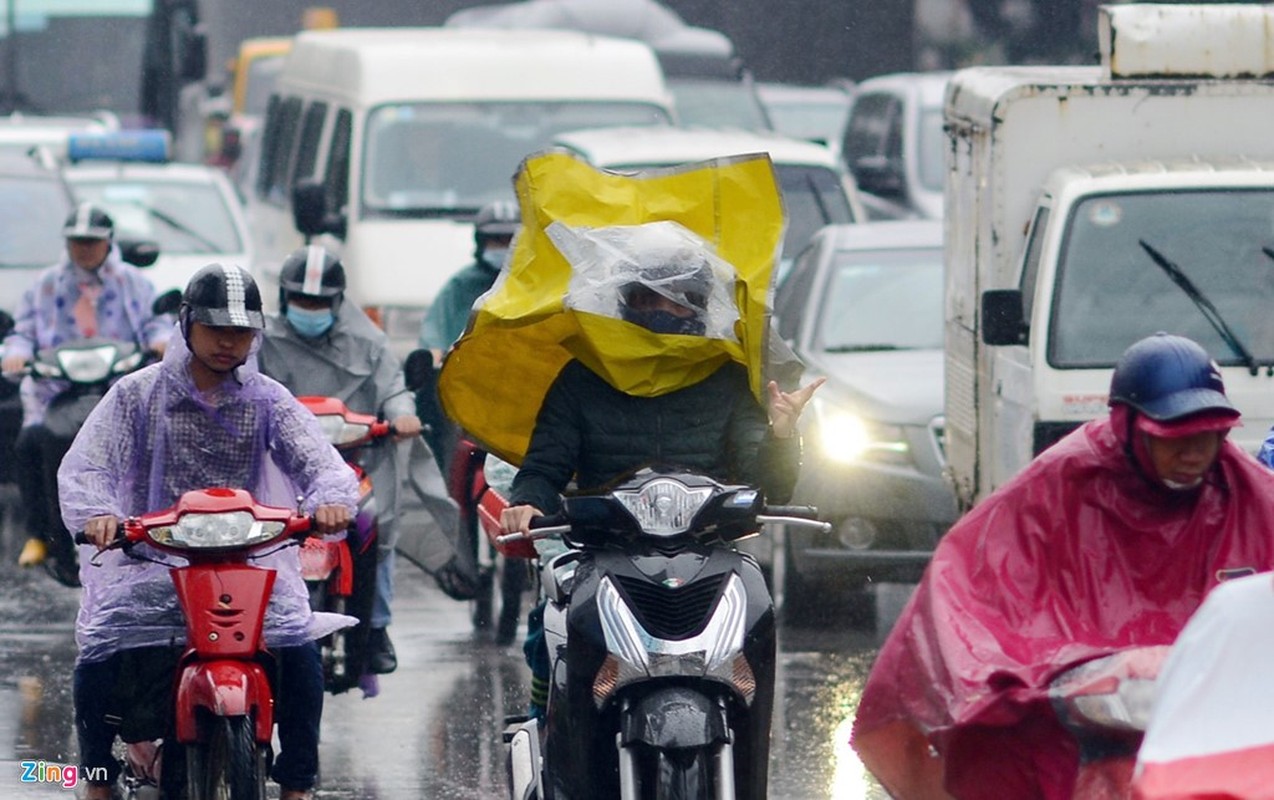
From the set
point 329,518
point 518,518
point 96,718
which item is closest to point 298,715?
point 96,718

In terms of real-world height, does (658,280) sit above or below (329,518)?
above

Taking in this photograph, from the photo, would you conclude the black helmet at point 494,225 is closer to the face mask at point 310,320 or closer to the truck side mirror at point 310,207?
the face mask at point 310,320

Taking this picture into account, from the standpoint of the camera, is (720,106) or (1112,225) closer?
(1112,225)

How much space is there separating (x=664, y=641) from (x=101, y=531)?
4.74 feet

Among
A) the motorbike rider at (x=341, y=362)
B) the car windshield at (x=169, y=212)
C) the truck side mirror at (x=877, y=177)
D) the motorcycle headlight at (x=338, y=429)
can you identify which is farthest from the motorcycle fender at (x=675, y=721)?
the truck side mirror at (x=877, y=177)

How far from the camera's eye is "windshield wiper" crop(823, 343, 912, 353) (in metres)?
12.0

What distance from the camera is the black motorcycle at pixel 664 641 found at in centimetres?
580

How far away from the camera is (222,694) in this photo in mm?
6359

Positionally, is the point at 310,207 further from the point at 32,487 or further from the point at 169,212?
the point at 169,212

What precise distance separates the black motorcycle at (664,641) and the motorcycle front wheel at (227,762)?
74 cm

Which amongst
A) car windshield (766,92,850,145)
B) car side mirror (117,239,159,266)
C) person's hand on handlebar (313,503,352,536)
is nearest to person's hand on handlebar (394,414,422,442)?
person's hand on handlebar (313,503,352,536)

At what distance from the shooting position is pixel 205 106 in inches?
1291

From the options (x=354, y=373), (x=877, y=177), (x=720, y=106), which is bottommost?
(x=720, y=106)

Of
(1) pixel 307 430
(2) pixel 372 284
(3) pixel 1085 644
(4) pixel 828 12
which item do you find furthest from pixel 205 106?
(3) pixel 1085 644
